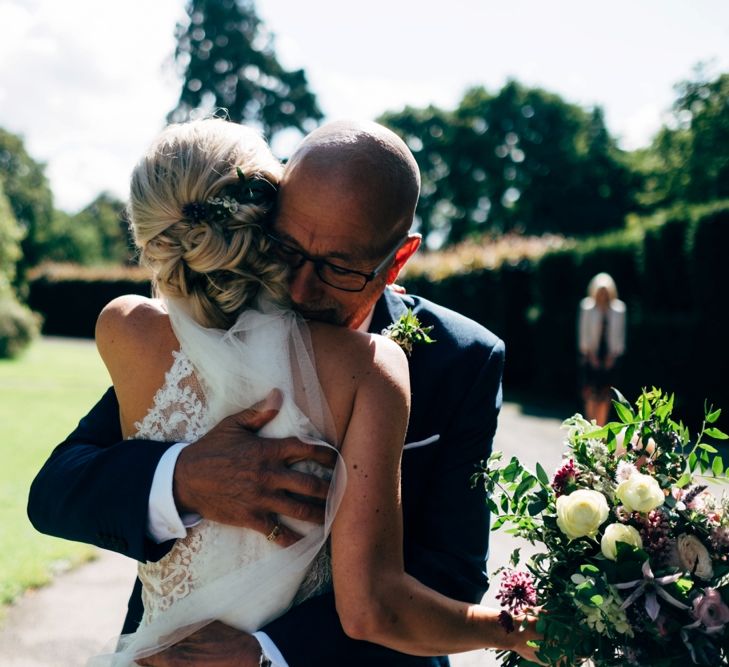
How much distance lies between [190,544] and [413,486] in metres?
0.63

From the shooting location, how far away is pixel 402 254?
2176 millimetres

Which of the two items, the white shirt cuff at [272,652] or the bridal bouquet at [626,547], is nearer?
the bridal bouquet at [626,547]

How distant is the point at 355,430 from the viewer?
169 cm

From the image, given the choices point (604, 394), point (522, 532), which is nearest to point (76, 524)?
point (522, 532)

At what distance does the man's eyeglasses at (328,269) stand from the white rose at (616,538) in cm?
88

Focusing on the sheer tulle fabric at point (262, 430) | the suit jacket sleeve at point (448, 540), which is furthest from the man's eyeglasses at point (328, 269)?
the suit jacket sleeve at point (448, 540)

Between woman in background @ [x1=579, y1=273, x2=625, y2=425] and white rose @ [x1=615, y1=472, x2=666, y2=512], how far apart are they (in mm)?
10006

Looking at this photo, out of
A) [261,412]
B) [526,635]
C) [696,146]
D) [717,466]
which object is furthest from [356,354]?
[696,146]

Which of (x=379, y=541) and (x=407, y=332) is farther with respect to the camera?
(x=407, y=332)

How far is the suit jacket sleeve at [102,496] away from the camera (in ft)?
6.00

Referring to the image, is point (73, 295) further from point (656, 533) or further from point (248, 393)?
point (656, 533)

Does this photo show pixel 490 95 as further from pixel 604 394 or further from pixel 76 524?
pixel 76 524

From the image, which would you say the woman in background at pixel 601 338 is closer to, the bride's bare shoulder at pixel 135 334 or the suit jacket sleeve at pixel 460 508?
the suit jacket sleeve at pixel 460 508

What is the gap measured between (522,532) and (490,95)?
164 feet
